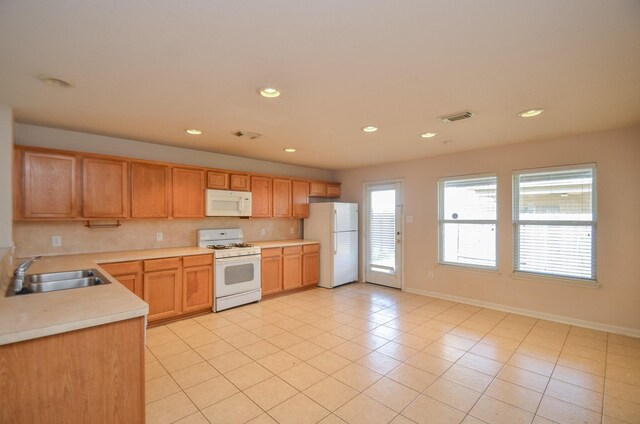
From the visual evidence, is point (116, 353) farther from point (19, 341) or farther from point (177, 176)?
point (177, 176)

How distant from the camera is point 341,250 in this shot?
229 inches

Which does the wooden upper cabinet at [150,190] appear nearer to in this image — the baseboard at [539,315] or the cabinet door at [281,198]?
the cabinet door at [281,198]

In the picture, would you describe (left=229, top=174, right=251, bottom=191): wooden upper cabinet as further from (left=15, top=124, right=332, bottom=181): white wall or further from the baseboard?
the baseboard

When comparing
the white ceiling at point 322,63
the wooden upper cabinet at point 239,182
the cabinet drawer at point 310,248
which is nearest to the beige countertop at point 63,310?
the white ceiling at point 322,63

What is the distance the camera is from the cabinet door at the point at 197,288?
3990mm

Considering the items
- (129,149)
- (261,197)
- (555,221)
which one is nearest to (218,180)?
(261,197)

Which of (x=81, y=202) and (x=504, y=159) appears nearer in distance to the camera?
(x=81, y=202)

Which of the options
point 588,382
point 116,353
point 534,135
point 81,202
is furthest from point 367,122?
point 81,202

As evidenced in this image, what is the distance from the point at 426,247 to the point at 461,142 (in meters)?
1.91

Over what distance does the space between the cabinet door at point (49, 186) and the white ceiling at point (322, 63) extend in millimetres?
436

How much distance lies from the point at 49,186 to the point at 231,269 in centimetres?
229

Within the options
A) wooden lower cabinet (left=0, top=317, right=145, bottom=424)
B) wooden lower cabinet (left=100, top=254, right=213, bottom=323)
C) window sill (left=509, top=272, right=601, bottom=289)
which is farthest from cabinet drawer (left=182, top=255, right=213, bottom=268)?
window sill (left=509, top=272, right=601, bottom=289)

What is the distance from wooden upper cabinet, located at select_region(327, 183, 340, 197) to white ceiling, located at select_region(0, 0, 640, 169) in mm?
2953

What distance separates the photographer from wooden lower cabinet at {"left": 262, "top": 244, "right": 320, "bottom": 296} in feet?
16.4
